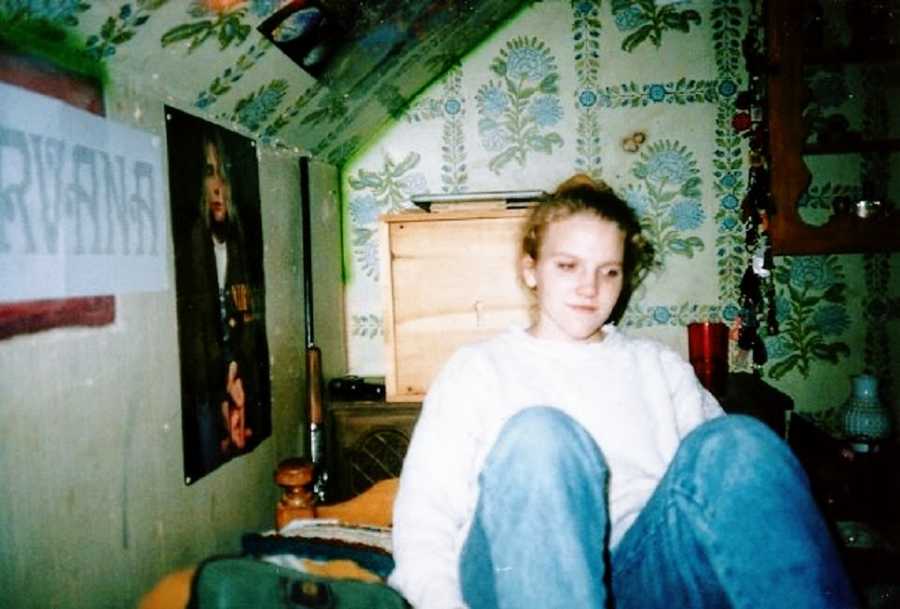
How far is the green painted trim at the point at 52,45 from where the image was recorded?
27.7 inches

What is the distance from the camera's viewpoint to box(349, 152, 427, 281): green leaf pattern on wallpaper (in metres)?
2.08

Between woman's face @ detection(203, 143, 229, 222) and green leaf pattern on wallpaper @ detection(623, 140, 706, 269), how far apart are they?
4.34 feet

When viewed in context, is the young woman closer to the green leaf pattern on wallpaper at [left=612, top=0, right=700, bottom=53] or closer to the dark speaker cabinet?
the dark speaker cabinet

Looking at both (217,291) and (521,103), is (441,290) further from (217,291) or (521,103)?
(521,103)

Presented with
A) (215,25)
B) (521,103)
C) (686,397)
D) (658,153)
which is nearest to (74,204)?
(215,25)

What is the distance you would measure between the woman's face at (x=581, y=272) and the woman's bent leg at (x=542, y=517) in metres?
0.39

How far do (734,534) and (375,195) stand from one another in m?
1.62

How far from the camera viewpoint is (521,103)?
2.04 metres

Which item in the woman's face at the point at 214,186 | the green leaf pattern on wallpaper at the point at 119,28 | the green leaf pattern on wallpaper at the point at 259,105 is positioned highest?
the green leaf pattern on wallpaper at the point at 259,105

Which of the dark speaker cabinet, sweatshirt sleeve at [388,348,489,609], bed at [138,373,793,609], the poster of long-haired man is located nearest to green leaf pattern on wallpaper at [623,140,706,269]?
bed at [138,373,793,609]

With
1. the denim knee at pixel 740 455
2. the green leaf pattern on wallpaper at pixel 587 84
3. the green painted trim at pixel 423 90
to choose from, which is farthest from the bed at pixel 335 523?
the green painted trim at pixel 423 90

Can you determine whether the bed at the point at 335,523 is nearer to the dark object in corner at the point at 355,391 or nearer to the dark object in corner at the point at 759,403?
the dark object in corner at the point at 759,403

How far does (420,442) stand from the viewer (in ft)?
3.36

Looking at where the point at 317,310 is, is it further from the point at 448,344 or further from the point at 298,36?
the point at 298,36
